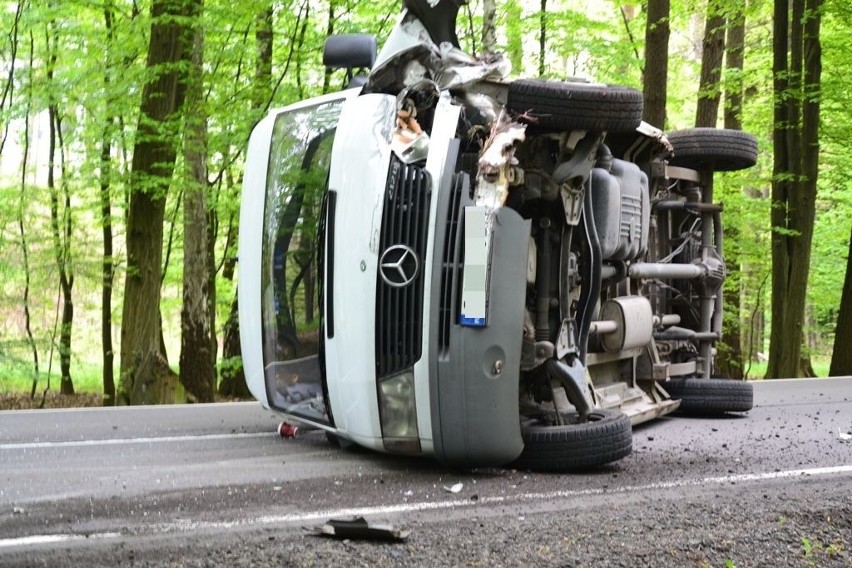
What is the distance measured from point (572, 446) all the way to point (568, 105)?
6.23 ft

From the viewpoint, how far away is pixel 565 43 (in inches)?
637

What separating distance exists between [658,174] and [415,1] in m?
2.84

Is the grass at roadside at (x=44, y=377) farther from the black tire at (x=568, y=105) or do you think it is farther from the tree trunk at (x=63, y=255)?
the black tire at (x=568, y=105)

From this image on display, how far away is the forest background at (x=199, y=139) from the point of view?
469 inches

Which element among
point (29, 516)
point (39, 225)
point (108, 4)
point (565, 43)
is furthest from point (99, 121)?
point (29, 516)

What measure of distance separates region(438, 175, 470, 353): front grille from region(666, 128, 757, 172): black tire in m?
3.88

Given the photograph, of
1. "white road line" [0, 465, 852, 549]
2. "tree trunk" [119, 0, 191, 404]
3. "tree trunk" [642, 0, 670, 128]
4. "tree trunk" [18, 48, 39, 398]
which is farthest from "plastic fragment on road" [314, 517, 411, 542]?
"tree trunk" [18, 48, 39, 398]

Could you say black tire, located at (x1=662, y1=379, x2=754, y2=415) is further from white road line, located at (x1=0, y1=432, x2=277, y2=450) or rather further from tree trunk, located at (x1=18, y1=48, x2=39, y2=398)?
tree trunk, located at (x1=18, y1=48, x2=39, y2=398)

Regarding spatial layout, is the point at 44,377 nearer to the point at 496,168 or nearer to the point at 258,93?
the point at 258,93

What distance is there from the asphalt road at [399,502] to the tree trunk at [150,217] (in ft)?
14.9

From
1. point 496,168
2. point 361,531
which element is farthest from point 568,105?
point 361,531

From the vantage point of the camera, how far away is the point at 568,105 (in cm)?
509

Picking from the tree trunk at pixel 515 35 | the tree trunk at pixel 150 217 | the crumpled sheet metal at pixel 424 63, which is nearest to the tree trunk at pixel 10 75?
the tree trunk at pixel 150 217

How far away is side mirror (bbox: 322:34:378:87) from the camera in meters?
5.73
